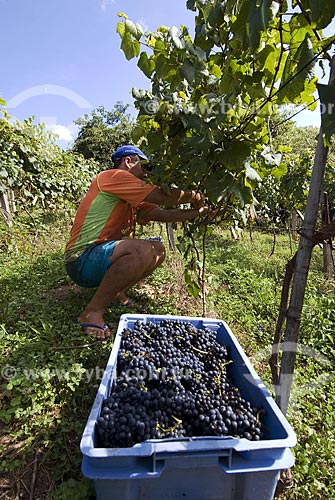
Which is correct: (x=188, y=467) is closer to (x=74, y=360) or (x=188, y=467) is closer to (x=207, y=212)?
(x=74, y=360)

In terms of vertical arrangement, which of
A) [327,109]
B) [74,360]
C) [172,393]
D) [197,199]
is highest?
[327,109]

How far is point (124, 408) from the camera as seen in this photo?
1251 mm

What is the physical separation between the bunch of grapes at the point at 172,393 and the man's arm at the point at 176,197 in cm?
80

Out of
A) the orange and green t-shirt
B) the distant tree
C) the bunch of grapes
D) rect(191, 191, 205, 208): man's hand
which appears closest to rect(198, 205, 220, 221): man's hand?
rect(191, 191, 205, 208): man's hand

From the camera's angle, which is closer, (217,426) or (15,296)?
(217,426)

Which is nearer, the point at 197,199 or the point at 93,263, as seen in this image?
the point at 197,199

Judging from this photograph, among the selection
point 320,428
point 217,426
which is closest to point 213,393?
point 217,426

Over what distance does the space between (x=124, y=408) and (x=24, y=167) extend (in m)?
5.50

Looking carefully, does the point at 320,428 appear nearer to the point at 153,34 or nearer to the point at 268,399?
the point at 268,399

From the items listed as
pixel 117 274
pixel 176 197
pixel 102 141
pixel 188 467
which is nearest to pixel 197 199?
pixel 176 197

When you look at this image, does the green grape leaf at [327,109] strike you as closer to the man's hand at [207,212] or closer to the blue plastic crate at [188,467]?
the blue plastic crate at [188,467]

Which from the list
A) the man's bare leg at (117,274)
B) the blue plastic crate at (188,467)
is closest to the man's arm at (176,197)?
the man's bare leg at (117,274)

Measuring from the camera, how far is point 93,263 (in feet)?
7.83

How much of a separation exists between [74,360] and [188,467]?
3.75 feet
